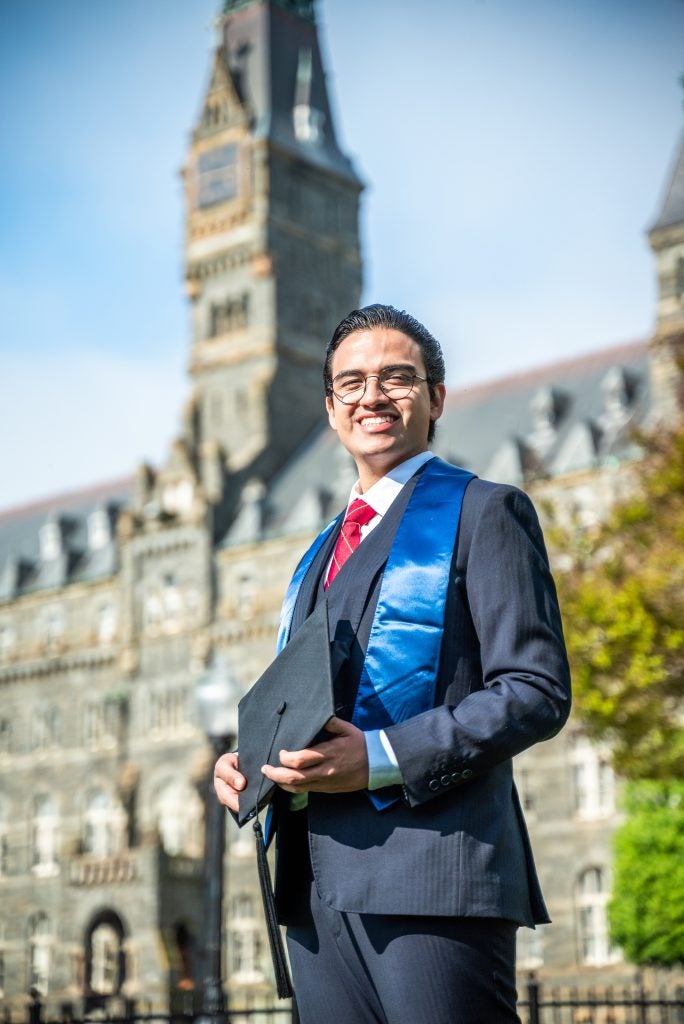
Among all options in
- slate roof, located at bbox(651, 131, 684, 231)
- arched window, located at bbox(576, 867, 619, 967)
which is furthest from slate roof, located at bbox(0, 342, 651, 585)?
arched window, located at bbox(576, 867, 619, 967)

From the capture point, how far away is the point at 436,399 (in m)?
4.50

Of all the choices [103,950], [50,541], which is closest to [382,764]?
[103,950]

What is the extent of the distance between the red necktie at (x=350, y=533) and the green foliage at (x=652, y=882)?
27627 millimetres

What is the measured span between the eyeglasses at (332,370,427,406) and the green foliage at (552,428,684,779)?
1623 centimetres

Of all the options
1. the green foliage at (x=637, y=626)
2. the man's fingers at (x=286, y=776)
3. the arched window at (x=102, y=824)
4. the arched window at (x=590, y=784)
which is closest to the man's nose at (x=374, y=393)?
the man's fingers at (x=286, y=776)

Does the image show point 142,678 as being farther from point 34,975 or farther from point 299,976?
point 299,976

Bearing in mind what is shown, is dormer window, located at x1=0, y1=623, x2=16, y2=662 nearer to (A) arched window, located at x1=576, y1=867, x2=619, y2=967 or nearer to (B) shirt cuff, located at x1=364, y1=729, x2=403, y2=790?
(A) arched window, located at x1=576, y1=867, x2=619, y2=967

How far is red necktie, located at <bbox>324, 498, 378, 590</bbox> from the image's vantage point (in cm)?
431

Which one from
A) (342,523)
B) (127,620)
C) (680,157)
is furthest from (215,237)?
(342,523)

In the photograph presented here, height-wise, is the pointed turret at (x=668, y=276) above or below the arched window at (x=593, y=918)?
above

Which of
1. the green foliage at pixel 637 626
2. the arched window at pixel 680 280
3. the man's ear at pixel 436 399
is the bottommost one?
the man's ear at pixel 436 399

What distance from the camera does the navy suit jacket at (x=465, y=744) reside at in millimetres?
3689

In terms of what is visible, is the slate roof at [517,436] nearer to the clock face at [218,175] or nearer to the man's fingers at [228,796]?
the clock face at [218,175]

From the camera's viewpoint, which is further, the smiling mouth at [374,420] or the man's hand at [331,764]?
the smiling mouth at [374,420]
